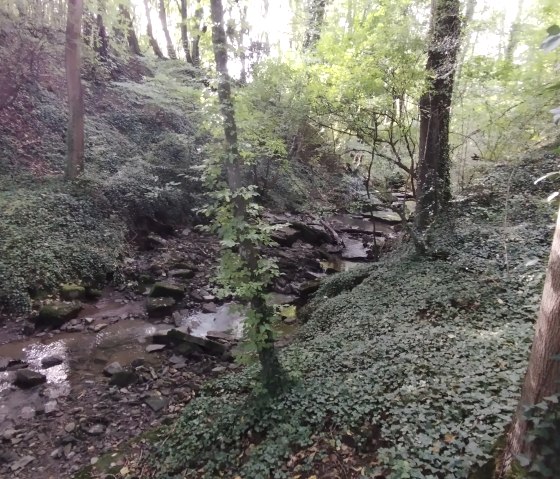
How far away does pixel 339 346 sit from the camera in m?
6.23

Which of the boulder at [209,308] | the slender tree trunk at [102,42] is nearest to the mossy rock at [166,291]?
the boulder at [209,308]

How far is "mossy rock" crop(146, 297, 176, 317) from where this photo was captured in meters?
9.06

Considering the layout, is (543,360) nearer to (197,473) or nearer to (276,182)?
(197,473)

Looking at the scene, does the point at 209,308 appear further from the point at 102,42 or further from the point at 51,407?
the point at 102,42

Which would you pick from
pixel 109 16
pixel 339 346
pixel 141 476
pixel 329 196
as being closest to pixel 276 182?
pixel 329 196

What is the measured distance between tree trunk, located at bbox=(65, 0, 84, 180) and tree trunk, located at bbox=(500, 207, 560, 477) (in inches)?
461

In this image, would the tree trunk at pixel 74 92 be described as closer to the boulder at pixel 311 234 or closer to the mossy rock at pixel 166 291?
the mossy rock at pixel 166 291

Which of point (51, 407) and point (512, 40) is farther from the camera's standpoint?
point (512, 40)

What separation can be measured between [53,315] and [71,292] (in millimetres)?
974

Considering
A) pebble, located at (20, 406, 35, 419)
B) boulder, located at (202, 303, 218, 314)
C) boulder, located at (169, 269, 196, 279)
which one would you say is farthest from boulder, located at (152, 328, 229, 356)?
boulder, located at (169, 269, 196, 279)

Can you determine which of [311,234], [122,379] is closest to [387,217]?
[311,234]

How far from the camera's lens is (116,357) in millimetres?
7363

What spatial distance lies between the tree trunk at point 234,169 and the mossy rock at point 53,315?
5119 mm

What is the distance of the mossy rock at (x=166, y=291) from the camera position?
9.60 m
